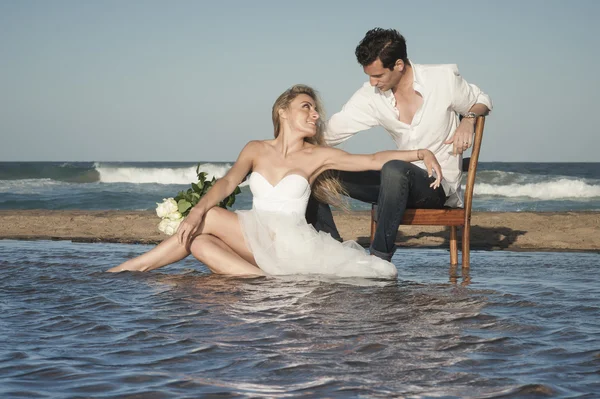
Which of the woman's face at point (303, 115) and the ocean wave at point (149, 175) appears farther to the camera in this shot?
the ocean wave at point (149, 175)

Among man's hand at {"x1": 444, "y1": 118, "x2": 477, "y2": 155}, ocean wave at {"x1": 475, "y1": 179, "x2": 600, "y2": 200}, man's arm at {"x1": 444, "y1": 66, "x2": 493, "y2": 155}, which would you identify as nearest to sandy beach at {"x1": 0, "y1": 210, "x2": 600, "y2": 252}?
man's arm at {"x1": 444, "y1": 66, "x2": 493, "y2": 155}

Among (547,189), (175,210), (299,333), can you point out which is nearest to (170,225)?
(175,210)

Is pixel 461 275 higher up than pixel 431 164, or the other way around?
pixel 431 164

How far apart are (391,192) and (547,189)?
828 inches

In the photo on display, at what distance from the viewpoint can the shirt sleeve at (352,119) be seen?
17.9ft

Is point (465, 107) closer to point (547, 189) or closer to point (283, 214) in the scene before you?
point (283, 214)

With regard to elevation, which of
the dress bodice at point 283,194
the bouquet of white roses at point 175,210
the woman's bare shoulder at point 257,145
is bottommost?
the bouquet of white roses at point 175,210

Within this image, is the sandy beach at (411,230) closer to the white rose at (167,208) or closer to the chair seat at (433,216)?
the chair seat at (433,216)

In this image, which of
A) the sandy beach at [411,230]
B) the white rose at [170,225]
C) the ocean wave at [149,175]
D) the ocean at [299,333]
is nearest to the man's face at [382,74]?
the ocean at [299,333]

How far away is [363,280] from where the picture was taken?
4.76 meters

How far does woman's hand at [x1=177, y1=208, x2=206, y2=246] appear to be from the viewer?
4.88 meters

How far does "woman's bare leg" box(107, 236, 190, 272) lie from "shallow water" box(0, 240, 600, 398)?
6.1 inches

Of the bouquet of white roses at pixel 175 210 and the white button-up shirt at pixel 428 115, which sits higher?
the white button-up shirt at pixel 428 115

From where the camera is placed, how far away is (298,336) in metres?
3.15
